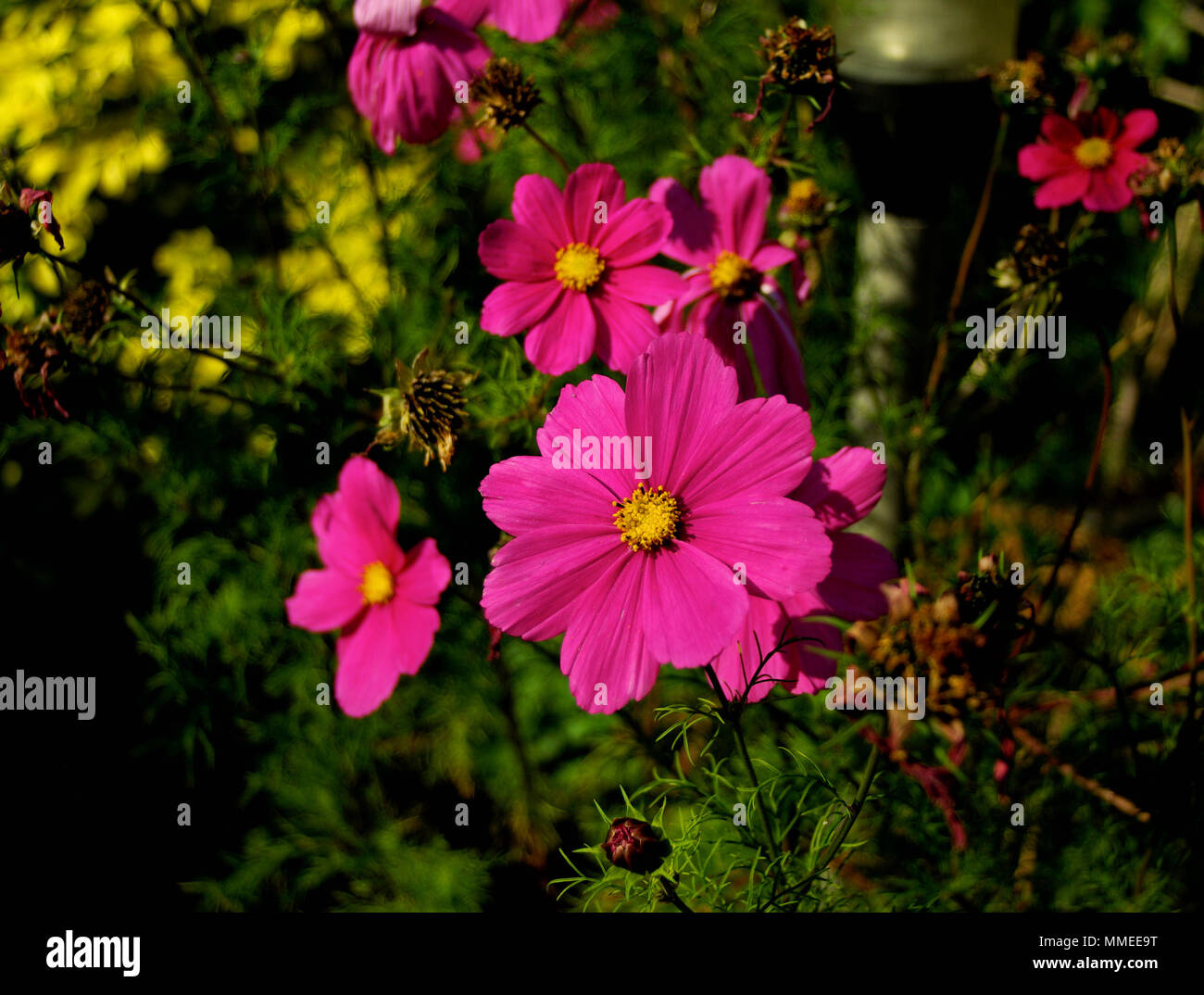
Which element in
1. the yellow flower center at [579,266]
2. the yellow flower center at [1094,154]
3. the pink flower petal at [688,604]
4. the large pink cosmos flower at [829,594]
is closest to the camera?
the pink flower petal at [688,604]

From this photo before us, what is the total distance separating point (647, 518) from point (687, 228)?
307mm

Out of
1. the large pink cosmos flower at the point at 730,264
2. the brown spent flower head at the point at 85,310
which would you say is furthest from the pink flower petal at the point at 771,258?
the brown spent flower head at the point at 85,310

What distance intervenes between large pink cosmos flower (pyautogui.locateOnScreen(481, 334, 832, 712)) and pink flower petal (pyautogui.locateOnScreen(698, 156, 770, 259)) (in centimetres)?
24

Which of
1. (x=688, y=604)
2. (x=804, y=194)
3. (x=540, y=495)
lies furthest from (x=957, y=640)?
(x=804, y=194)

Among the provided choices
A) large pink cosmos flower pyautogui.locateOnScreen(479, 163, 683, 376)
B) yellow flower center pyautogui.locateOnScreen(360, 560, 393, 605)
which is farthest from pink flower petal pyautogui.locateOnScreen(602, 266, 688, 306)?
yellow flower center pyautogui.locateOnScreen(360, 560, 393, 605)

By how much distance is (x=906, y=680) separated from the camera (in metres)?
0.65

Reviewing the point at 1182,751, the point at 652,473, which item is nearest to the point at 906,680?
the point at 652,473

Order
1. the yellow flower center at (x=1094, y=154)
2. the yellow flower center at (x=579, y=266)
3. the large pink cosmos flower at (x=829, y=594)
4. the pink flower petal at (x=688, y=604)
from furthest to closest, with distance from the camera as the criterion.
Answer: the yellow flower center at (x=1094, y=154) < the yellow flower center at (x=579, y=266) < the large pink cosmos flower at (x=829, y=594) < the pink flower petal at (x=688, y=604)

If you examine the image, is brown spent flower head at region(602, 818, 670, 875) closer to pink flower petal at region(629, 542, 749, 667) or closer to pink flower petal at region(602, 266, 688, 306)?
pink flower petal at region(629, 542, 749, 667)

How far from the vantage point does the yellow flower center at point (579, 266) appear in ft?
2.44

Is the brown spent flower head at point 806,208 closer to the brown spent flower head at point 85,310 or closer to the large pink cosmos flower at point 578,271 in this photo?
the large pink cosmos flower at point 578,271

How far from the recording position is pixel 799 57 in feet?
2.44

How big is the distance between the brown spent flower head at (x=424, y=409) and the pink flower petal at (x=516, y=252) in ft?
0.32
